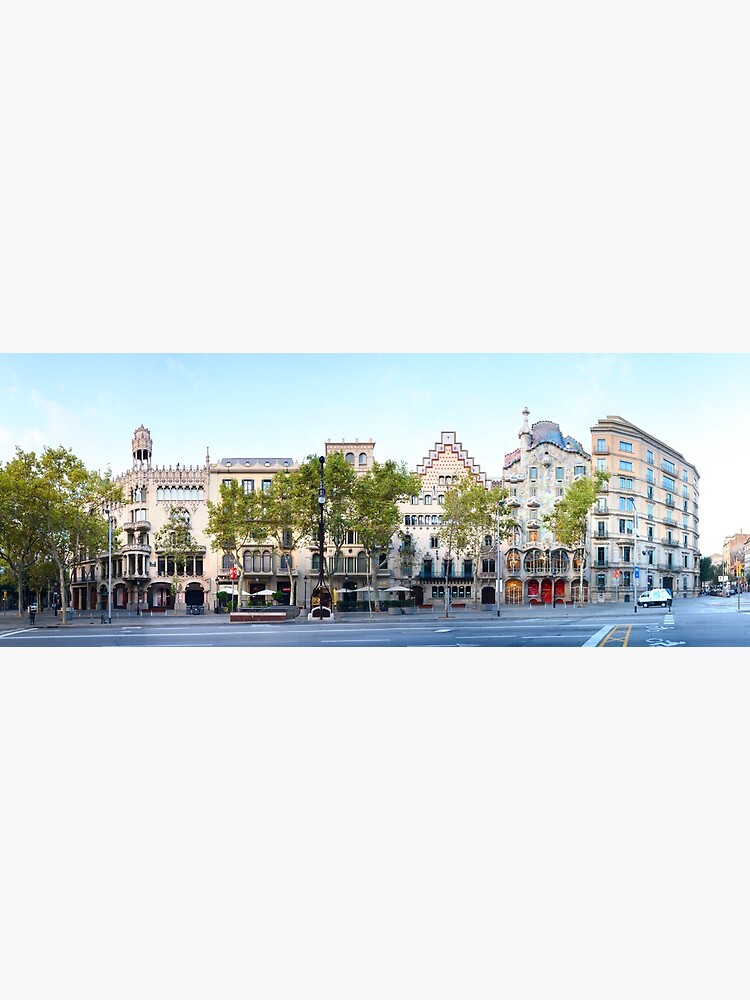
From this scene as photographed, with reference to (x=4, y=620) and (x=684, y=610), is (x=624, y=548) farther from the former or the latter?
(x=4, y=620)

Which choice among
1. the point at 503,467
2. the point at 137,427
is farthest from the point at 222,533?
the point at 503,467

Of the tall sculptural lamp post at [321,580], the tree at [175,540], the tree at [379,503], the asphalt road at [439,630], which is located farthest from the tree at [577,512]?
the tree at [175,540]

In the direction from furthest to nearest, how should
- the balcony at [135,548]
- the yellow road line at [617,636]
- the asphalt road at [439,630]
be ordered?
the balcony at [135,548] < the asphalt road at [439,630] < the yellow road line at [617,636]

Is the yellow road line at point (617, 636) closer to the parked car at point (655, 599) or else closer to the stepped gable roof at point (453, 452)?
the parked car at point (655, 599)

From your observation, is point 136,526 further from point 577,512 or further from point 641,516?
point 641,516

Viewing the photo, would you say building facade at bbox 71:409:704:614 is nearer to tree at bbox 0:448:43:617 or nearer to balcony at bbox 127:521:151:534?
balcony at bbox 127:521:151:534

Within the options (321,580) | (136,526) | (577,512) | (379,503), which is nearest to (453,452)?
(379,503)
